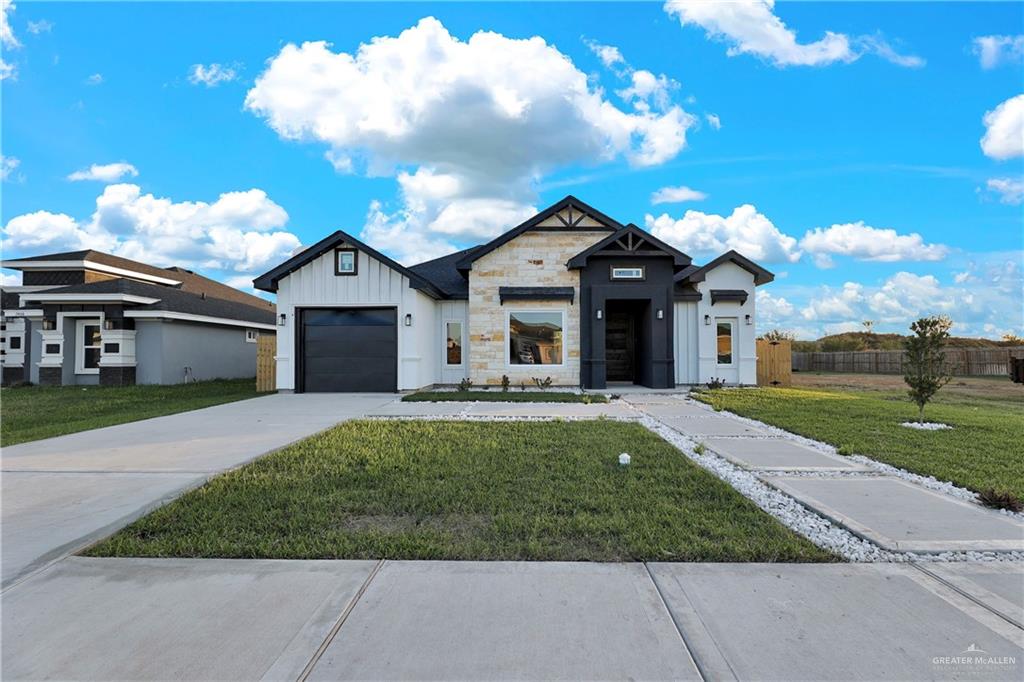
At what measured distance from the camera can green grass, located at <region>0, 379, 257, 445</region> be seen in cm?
911

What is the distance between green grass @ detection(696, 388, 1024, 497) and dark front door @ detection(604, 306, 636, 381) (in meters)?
5.35

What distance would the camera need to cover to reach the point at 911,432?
8086 millimetres

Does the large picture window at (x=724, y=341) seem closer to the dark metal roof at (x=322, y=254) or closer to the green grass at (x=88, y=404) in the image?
the dark metal roof at (x=322, y=254)

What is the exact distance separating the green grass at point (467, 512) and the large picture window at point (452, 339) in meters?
10.3

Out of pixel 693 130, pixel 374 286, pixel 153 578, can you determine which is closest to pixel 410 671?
pixel 153 578

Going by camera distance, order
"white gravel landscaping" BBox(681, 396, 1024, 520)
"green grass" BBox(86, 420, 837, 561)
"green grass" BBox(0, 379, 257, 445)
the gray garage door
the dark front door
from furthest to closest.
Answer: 1. the dark front door
2. the gray garage door
3. "green grass" BBox(0, 379, 257, 445)
4. "white gravel landscaping" BBox(681, 396, 1024, 520)
5. "green grass" BBox(86, 420, 837, 561)

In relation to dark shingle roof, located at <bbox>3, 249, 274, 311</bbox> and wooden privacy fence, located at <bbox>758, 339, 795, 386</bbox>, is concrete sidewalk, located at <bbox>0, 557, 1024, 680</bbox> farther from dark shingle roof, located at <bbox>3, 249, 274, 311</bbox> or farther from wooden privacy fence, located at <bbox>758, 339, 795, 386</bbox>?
dark shingle roof, located at <bbox>3, 249, 274, 311</bbox>

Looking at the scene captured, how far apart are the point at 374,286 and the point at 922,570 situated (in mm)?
13797

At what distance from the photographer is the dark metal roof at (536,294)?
52.0 feet

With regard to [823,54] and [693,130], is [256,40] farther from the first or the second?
[823,54]

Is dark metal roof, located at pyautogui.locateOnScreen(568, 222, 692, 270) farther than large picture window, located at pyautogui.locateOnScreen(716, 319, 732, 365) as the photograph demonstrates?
No

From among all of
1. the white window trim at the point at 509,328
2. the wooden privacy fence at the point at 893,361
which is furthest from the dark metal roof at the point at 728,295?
the wooden privacy fence at the point at 893,361

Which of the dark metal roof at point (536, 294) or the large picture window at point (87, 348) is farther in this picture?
the large picture window at point (87, 348)

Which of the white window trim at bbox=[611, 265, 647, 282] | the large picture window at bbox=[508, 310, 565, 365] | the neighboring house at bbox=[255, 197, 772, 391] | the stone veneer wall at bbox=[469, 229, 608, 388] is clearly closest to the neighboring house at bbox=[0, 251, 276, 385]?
the neighboring house at bbox=[255, 197, 772, 391]
